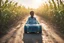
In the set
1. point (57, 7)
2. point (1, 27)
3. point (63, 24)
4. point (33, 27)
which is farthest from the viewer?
point (57, 7)

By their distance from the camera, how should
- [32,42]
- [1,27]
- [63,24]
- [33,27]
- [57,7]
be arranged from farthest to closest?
[57,7]
[63,24]
[1,27]
[33,27]
[32,42]

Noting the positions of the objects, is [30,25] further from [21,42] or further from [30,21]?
[21,42]

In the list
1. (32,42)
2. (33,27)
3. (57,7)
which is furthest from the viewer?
(57,7)

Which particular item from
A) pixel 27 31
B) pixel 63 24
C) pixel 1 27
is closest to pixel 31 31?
pixel 27 31

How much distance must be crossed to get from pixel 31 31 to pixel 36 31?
0.32 metres

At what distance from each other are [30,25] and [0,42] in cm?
258

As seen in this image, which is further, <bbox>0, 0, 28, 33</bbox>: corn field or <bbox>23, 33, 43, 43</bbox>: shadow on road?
<bbox>0, 0, 28, 33</bbox>: corn field

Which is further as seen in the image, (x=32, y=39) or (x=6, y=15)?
(x=6, y=15)

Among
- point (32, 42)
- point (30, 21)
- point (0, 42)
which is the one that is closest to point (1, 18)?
point (30, 21)

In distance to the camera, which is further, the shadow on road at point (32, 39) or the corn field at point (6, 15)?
the corn field at point (6, 15)

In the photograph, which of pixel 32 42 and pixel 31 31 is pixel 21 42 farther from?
pixel 31 31

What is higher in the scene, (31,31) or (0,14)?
(0,14)

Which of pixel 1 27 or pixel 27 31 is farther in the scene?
pixel 1 27

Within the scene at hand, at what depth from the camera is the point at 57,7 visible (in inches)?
852
